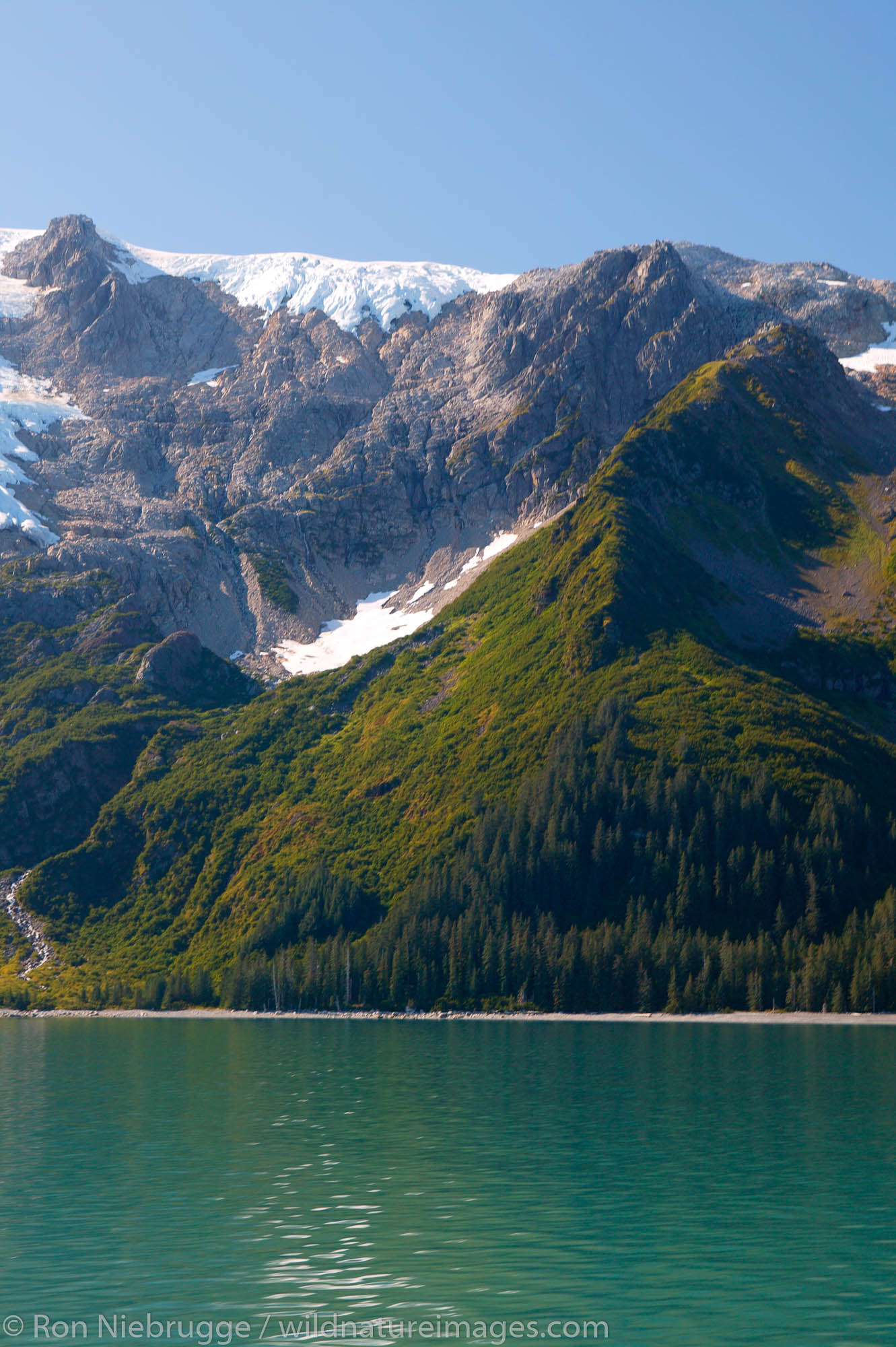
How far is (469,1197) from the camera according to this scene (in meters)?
51.2

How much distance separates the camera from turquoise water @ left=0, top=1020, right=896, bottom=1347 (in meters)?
36.3

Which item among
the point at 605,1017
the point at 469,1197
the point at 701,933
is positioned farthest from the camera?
the point at 701,933

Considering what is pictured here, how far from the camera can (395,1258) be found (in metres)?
41.1

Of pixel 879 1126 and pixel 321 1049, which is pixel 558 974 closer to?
pixel 321 1049

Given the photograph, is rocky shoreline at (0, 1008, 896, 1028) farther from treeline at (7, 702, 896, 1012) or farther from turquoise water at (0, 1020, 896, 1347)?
turquoise water at (0, 1020, 896, 1347)

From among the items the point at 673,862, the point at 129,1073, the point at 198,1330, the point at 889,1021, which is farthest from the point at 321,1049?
the point at 198,1330

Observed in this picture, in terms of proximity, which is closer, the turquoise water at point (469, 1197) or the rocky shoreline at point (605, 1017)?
the turquoise water at point (469, 1197)

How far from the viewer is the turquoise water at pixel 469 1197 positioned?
119 ft

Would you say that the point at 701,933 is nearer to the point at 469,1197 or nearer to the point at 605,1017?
the point at 605,1017

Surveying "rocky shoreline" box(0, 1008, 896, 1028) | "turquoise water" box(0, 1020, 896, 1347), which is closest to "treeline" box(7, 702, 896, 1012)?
"rocky shoreline" box(0, 1008, 896, 1028)

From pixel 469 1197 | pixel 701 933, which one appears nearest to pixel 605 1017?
pixel 701 933

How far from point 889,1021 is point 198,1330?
133 meters

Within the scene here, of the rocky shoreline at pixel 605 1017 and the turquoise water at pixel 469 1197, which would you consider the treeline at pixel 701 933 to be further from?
the turquoise water at pixel 469 1197

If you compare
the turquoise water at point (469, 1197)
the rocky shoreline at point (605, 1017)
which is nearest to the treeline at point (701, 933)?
the rocky shoreline at point (605, 1017)
